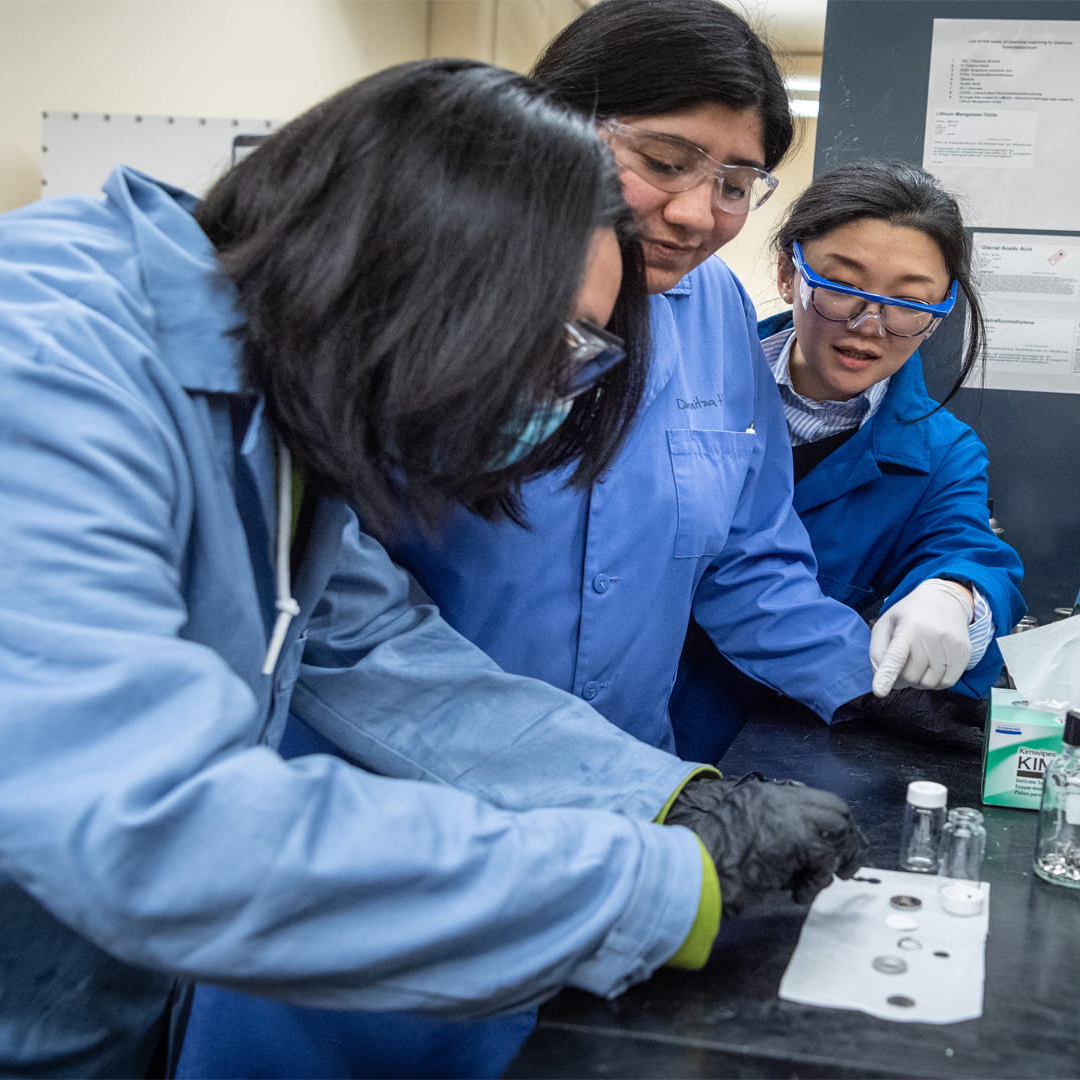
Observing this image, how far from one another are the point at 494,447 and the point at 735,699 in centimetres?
110

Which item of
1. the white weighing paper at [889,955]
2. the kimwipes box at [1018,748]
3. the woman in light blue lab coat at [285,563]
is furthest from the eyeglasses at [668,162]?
the white weighing paper at [889,955]

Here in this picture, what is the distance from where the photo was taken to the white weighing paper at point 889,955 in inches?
32.5

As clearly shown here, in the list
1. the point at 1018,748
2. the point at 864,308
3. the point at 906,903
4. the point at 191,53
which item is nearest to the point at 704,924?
the point at 906,903

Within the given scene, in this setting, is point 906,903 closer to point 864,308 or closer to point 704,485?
point 704,485

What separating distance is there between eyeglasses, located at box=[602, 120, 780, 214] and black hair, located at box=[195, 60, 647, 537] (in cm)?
47

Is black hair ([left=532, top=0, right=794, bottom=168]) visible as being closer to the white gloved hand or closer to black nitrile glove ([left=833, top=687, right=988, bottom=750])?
the white gloved hand

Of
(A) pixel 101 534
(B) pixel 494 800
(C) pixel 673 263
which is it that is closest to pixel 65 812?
(A) pixel 101 534

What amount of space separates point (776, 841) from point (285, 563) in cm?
44

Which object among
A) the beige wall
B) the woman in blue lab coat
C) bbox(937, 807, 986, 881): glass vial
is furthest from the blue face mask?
the beige wall

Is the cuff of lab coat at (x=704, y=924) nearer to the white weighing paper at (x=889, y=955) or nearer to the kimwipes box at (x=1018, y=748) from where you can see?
the white weighing paper at (x=889, y=955)

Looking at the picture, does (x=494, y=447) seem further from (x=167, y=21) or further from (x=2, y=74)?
(x=167, y=21)

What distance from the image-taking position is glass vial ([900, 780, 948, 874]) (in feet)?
3.60

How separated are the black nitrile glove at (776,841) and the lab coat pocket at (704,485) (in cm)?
53

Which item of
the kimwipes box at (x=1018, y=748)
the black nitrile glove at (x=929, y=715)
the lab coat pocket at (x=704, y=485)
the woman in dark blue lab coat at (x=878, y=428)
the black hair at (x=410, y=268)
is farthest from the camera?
the woman in dark blue lab coat at (x=878, y=428)
